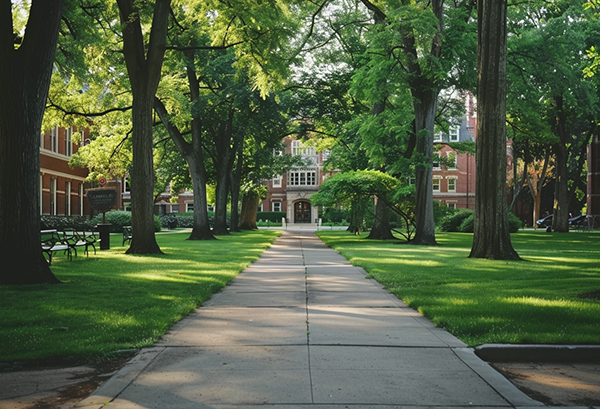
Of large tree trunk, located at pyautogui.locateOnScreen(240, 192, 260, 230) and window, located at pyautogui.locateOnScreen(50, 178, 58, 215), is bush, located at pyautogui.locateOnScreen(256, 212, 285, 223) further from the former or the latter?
window, located at pyautogui.locateOnScreen(50, 178, 58, 215)

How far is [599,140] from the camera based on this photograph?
51.9 meters

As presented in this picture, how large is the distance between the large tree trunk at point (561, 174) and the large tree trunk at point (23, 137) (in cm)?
3807

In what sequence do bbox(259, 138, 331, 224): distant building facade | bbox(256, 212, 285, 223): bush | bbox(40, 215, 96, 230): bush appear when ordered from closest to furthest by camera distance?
bbox(40, 215, 96, 230): bush < bbox(256, 212, 285, 223): bush < bbox(259, 138, 331, 224): distant building facade

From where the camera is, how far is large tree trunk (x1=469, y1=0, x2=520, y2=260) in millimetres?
19141

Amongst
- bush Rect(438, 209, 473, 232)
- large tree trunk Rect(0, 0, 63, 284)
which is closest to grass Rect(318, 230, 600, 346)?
large tree trunk Rect(0, 0, 63, 284)

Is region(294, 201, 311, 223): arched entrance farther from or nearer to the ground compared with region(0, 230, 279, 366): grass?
farther from the ground

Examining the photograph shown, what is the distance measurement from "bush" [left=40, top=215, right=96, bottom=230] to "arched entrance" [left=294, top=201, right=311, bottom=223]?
4410 centimetres

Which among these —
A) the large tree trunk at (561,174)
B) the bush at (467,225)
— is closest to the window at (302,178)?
the bush at (467,225)

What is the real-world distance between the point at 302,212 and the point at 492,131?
243 ft

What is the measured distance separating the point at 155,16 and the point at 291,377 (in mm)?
18950

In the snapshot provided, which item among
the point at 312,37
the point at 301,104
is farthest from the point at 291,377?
the point at 301,104

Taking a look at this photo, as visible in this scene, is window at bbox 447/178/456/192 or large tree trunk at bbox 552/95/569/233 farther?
window at bbox 447/178/456/192

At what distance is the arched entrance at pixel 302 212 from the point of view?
92.6 meters

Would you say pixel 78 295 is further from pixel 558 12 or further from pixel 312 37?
pixel 558 12
